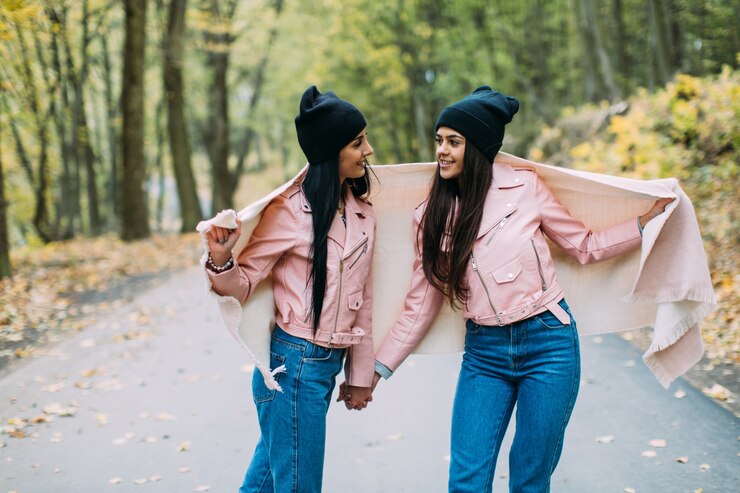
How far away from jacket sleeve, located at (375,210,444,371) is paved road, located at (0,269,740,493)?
159cm

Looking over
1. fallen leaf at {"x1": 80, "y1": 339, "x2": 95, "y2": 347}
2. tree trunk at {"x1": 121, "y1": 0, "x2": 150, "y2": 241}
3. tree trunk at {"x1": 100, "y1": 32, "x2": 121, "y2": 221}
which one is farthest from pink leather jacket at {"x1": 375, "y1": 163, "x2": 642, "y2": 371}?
tree trunk at {"x1": 100, "y1": 32, "x2": 121, "y2": 221}

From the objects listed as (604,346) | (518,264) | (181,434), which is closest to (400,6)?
(604,346)

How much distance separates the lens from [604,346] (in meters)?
8.09

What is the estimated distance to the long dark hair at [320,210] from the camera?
10.5 feet

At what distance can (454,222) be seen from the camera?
3420mm

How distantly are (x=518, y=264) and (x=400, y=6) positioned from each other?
27.0 m

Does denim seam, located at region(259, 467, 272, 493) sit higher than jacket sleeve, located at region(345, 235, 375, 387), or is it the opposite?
jacket sleeve, located at region(345, 235, 375, 387)

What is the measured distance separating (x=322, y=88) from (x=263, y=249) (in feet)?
96.6

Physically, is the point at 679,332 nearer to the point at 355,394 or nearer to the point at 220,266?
the point at 355,394

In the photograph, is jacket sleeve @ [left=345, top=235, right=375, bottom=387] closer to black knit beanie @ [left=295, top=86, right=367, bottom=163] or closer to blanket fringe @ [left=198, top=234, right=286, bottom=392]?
blanket fringe @ [left=198, top=234, right=286, bottom=392]

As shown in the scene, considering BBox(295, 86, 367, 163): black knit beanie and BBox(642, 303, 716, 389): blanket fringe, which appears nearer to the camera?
BBox(295, 86, 367, 163): black knit beanie

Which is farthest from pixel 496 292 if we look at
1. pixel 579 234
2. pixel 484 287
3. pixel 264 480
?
pixel 264 480

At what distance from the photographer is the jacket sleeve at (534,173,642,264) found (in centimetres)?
352

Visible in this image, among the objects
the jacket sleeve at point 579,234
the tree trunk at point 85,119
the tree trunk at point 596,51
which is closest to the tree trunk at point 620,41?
the tree trunk at point 596,51
